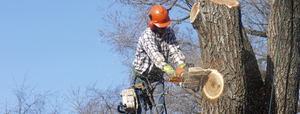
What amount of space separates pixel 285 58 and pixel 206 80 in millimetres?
1161

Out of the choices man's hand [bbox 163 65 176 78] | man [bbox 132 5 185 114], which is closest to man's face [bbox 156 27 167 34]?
man [bbox 132 5 185 114]

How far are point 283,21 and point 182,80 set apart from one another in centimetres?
161

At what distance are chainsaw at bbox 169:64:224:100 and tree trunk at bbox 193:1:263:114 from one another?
54mm

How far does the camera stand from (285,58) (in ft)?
12.0

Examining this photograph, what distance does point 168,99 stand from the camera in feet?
25.7

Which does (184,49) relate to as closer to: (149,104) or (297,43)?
(149,104)

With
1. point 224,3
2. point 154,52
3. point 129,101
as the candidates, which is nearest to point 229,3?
point 224,3

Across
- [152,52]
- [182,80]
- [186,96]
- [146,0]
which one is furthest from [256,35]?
[182,80]

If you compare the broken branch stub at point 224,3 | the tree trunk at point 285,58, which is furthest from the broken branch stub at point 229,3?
the tree trunk at point 285,58

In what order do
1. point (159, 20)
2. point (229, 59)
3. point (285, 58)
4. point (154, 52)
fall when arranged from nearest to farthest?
point (229, 59), point (285, 58), point (154, 52), point (159, 20)

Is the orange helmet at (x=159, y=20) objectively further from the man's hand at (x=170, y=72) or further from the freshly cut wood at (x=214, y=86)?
the freshly cut wood at (x=214, y=86)

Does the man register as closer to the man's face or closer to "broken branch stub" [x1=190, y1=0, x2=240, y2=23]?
the man's face

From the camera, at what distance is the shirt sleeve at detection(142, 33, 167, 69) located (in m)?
4.02

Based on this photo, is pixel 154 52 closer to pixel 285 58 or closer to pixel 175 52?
pixel 175 52
